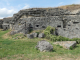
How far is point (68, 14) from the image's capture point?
20781mm

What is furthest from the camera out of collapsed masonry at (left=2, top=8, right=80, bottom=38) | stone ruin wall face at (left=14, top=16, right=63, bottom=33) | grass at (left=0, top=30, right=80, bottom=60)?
stone ruin wall face at (left=14, top=16, right=63, bottom=33)

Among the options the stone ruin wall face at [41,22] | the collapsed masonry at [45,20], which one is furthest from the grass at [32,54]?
the stone ruin wall face at [41,22]

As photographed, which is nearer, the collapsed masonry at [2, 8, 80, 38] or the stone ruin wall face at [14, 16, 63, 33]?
the collapsed masonry at [2, 8, 80, 38]

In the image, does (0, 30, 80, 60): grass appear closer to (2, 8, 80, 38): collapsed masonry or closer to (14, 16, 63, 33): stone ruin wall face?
(2, 8, 80, 38): collapsed masonry

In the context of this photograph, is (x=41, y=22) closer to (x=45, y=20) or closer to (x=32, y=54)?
(x=45, y=20)

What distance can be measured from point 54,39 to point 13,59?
8381 mm

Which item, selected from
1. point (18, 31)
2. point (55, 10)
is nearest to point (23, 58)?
point (18, 31)

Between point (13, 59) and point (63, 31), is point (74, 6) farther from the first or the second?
point (13, 59)

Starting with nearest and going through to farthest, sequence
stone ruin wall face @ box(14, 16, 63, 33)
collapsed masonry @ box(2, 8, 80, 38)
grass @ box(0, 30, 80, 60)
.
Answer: grass @ box(0, 30, 80, 60) < collapsed masonry @ box(2, 8, 80, 38) < stone ruin wall face @ box(14, 16, 63, 33)

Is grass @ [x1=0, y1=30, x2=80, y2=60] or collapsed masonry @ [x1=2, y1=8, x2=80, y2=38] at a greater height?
collapsed masonry @ [x1=2, y1=8, x2=80, y2=38]

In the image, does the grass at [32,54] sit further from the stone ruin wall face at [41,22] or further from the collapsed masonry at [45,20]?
the stone ruin wall face at [41,22]

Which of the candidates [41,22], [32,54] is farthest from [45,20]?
[32,54]

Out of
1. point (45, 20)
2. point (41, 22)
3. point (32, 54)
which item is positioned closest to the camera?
point (32, 54)

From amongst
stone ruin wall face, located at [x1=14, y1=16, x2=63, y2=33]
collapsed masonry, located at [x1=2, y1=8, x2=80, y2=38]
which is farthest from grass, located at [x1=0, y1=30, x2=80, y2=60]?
stone ruin wall face, located at [x1=14, y1=16, x2=63, y2=33]
